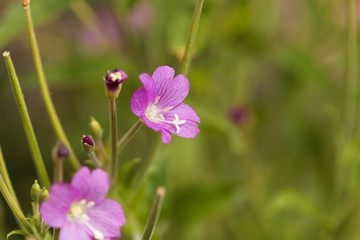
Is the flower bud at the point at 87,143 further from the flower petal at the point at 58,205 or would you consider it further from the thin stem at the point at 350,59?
the thin stem at the point at 350,59

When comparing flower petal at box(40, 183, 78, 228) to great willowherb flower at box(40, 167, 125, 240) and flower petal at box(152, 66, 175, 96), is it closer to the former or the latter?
great willowherb flower at box(40, 167, 125, 240)

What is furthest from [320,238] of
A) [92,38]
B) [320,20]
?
[92,38]

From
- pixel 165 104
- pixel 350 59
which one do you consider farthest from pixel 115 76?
pixel 350 59

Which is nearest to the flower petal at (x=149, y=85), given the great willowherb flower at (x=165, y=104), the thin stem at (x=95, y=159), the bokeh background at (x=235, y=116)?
the great willowherb flower at (x=165, y=104)

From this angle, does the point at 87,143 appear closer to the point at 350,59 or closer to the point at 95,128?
the point at 95,128

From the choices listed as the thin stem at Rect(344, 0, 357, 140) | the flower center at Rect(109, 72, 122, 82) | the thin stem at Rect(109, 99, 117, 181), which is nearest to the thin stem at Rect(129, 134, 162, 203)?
the thin stem at Rect(109, 99, 117, 181)
